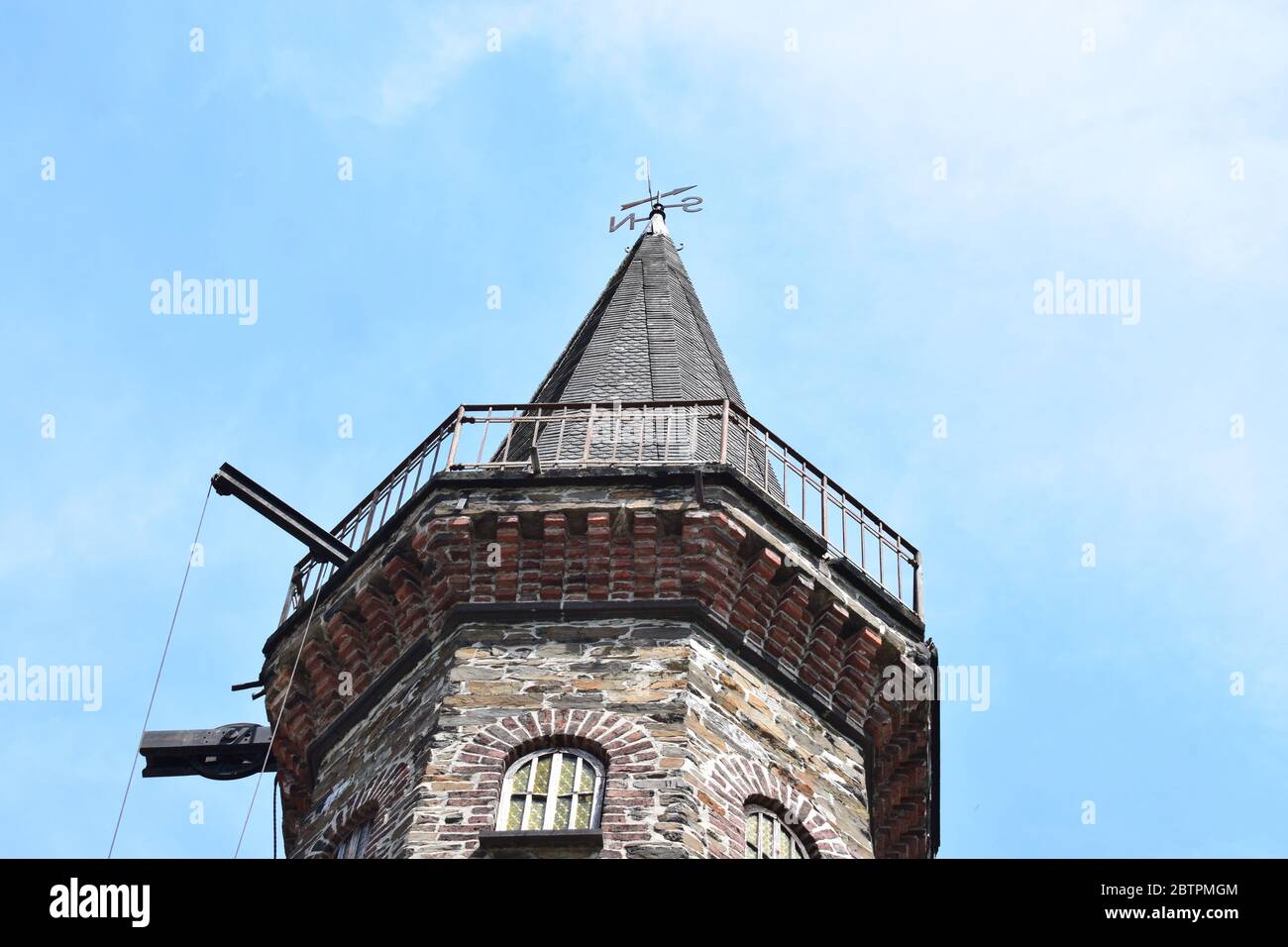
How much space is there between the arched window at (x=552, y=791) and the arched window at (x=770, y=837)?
131cm

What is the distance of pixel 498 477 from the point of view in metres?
20.5

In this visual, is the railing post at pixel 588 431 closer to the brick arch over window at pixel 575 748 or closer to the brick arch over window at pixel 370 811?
the brick arch over window at pixel 575 748

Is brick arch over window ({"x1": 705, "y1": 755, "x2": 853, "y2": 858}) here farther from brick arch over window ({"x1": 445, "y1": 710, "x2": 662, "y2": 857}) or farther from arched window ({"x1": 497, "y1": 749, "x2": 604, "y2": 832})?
arched window ({"x1": 497, "y1": 749, "x2": 604, "y2": 832})

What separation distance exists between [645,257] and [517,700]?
1224 centimetres

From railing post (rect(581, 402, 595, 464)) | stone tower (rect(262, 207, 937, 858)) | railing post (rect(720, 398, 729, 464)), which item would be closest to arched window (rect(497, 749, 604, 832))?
stone tower (rect(262, 207, 937, 858))

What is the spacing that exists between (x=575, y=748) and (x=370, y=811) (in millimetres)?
1858

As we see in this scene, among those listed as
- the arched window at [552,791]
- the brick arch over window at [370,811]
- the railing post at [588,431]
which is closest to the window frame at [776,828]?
the arched window at [552,791]

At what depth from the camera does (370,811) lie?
18609mm

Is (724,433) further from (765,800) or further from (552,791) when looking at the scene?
(552,791)

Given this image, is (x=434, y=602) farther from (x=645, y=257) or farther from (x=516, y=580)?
(x=645, y=257)

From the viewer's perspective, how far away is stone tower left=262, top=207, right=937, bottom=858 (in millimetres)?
17750

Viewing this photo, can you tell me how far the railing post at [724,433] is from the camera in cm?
2067
